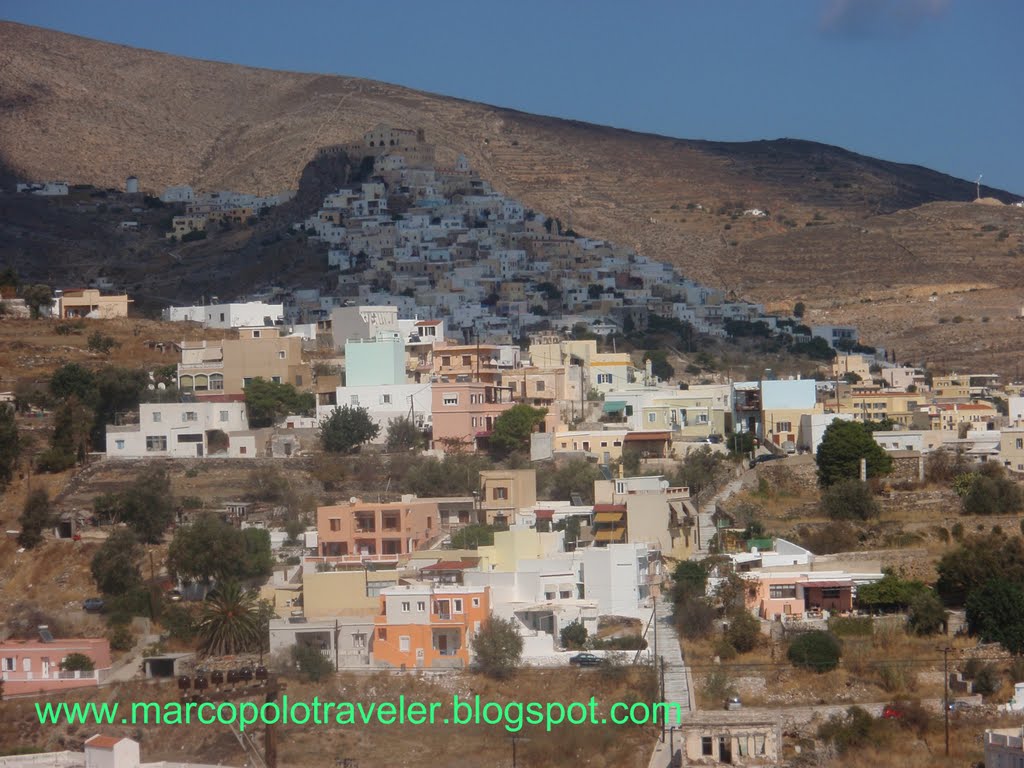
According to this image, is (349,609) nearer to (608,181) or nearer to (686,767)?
(686,767)

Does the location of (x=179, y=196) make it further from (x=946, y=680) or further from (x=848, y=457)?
(x=946, y=680)

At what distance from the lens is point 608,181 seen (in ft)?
401

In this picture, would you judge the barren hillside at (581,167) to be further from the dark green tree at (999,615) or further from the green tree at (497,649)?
the green tree at (497,649)

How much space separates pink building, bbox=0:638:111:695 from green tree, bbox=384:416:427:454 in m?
11.1

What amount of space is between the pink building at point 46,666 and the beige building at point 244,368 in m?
14.3

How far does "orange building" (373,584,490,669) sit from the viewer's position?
107ft

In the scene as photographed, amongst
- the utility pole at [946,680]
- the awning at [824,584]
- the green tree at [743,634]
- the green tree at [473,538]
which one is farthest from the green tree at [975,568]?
the green tree at [473,538]

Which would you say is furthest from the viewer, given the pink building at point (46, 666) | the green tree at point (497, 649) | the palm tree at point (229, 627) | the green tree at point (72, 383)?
the green tree at point (72, 383)

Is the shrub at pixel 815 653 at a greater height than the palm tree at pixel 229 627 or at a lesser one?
lesser

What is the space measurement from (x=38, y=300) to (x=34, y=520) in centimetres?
2028

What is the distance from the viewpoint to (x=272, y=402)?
150ft

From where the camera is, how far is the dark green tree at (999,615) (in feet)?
104

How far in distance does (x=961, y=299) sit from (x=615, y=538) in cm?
4843

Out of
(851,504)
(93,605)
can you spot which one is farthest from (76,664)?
(851,504)
